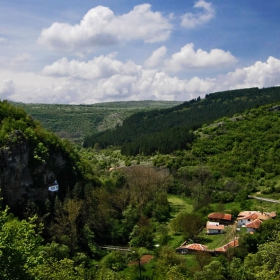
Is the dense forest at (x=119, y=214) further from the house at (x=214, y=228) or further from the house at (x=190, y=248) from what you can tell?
the house at (x=214, y=228)

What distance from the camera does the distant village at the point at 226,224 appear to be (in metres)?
52.3

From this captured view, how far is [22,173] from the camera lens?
2173 inches

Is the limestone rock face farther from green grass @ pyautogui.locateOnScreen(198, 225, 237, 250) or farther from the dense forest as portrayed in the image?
green grass @ pyautogui.locateOnScreen(198, 225, 237, 250)

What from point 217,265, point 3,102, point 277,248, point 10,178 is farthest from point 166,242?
point 3,102

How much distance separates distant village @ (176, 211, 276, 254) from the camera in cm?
5234

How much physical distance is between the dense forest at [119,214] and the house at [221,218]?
1.59 m

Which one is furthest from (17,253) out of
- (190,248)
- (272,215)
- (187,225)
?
(272,215)

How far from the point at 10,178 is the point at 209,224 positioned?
36234mm

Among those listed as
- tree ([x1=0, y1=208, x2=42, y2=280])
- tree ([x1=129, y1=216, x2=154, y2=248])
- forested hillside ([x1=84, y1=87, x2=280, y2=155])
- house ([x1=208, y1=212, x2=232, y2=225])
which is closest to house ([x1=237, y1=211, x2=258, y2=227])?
house ([x1=208, y1=212, x2=232, y2=225])

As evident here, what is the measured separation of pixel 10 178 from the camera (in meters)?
53.0

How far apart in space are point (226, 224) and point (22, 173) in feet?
131

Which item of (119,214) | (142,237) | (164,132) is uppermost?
(164,132)

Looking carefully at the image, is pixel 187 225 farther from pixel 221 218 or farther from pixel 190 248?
pixel 221 218

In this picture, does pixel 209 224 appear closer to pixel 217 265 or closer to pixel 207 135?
pixel 217 265
